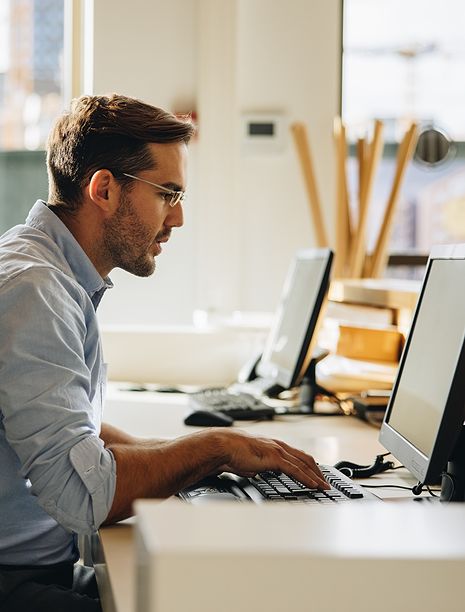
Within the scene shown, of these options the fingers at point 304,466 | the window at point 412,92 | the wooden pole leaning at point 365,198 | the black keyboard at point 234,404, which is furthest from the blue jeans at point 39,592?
the window at point 412,92

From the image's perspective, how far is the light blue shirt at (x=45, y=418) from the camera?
54.2 inches

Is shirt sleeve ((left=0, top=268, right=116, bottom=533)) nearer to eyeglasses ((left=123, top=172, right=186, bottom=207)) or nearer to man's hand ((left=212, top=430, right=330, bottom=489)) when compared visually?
man's hand ((left=212, top=430, right=330, bottom=489))

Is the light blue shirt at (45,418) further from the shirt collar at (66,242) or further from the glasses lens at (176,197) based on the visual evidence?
the glasses lens at (176,197)

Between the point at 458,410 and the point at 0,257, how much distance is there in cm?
73

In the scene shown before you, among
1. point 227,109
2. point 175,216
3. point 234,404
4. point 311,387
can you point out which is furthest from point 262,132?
point 175,216

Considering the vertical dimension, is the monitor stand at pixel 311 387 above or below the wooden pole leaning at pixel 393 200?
below

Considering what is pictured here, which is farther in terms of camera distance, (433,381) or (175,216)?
(175,216)

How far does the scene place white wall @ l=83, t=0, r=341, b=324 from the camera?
423cm

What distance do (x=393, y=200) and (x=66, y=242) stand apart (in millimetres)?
2705

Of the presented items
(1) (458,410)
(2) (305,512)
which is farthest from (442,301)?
(2) (305,512)

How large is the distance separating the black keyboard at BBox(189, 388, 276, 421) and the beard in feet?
2.97

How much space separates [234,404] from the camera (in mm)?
2797

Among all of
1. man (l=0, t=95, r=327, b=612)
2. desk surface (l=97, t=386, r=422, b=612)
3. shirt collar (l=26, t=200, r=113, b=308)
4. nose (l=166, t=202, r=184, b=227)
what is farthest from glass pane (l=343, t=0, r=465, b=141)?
shirt collar (l=26, t=200, r=113, b=308)

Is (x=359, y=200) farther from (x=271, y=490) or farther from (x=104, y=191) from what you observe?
(x=271, y=490)
